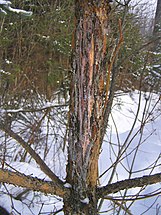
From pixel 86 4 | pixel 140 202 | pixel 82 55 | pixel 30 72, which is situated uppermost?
pixel 30 72

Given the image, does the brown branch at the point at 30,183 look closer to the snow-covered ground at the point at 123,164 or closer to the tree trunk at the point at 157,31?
the snow-covered ground at the point at 123,164

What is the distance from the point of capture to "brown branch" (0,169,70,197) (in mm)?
941

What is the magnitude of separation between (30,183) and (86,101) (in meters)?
0.28

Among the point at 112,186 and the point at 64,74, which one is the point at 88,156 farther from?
the point at 64,74

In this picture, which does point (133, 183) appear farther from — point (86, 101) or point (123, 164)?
point (123, 164)

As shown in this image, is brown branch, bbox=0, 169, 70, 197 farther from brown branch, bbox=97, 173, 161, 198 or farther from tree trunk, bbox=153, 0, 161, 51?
tree trunk, bbox=153, 0, 161, 51

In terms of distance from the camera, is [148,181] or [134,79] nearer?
[148,181]

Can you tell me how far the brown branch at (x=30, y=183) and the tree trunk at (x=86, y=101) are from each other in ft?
0.17

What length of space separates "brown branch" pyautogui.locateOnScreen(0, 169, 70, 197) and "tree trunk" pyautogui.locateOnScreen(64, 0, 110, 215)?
0.05 m

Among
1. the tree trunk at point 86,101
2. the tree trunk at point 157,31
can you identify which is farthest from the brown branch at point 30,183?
the tree trunk at point 157,31

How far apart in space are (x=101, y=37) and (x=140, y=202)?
120 inches

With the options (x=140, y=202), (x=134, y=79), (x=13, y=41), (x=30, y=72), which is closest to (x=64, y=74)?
(x=30, y=72)

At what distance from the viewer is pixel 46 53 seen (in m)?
7.08

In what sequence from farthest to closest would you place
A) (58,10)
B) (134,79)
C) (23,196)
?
(134,79) → (58,10) → (23,196)
